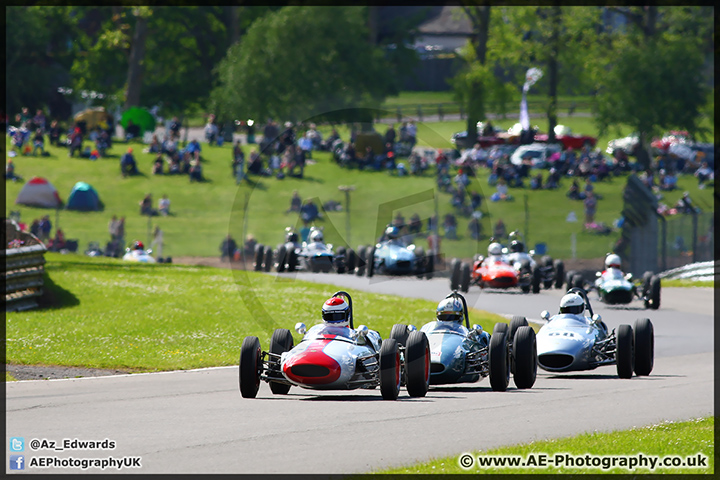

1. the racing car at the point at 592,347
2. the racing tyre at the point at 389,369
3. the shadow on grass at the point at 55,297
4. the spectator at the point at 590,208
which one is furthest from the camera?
the spectator at the point at 590,208

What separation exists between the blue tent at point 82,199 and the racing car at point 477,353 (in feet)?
110

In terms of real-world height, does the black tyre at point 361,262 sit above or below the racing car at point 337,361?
above

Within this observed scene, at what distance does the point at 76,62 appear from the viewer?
6631 cm

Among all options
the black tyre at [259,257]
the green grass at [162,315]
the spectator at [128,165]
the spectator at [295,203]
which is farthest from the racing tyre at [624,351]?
the spectator at [128,165]

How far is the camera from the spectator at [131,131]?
185 feet

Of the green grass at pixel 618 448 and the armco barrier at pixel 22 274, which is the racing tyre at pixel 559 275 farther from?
the green grass at pixel 618 448

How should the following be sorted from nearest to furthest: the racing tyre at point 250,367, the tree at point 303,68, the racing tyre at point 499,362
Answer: the racing tyre at point 250,367 → the racing tyre at point 499,362 → the tree at point 303,68

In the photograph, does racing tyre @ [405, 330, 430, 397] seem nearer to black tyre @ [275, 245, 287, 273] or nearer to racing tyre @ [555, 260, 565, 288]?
black tyre @ [275, 245, 287, 273]

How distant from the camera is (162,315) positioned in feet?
70.9

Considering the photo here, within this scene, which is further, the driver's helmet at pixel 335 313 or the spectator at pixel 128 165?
the spectator at pixel 128 165

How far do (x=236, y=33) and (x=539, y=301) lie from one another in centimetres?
4077

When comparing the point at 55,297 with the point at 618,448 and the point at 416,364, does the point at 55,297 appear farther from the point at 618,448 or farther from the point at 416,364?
the point at 618,448

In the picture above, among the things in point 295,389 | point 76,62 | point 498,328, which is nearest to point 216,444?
point 295,389

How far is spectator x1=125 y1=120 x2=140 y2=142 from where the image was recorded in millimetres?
56281
